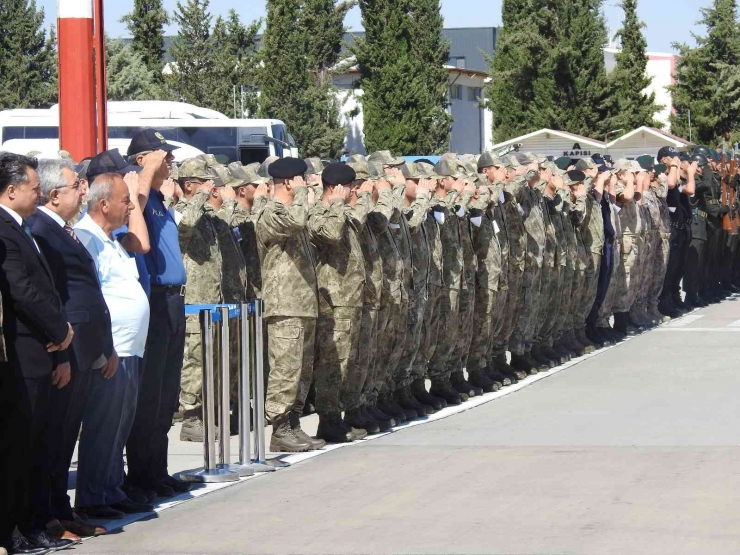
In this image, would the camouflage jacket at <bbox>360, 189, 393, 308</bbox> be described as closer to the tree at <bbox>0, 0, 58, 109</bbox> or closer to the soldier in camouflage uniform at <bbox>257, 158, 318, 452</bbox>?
the soldier in camouflage uniform at <bbox>257, 158, 318, 452</bbox>

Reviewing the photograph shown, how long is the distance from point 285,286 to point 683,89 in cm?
5531

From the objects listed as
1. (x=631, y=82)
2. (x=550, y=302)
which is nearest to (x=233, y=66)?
(x=631, y=82)

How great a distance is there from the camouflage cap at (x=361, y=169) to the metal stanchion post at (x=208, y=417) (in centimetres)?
295

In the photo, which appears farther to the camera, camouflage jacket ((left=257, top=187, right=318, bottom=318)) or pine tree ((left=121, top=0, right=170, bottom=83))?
pine tree ((left=121, top=0, right=170, bottom=83))

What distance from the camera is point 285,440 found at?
32.6 feet

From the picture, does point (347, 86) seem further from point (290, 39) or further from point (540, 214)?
point (540, 214)

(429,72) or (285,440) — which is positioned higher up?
(429,72)

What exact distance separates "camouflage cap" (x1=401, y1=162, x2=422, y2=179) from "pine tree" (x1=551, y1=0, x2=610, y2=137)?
47.8m

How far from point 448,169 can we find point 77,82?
4045 millimetres

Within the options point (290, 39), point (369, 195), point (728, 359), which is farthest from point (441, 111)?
point (369, 195)

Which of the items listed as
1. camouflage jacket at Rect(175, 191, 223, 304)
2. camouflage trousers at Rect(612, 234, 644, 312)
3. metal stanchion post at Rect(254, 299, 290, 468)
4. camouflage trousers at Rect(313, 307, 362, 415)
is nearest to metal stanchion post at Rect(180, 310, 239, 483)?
metal stanchion post at Rect(254, 299, 290, 468)

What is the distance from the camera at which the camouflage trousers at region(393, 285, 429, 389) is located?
37.9 feet

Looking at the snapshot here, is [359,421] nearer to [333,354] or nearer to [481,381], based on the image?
[333,354]

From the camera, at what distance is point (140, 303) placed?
7441 mm
